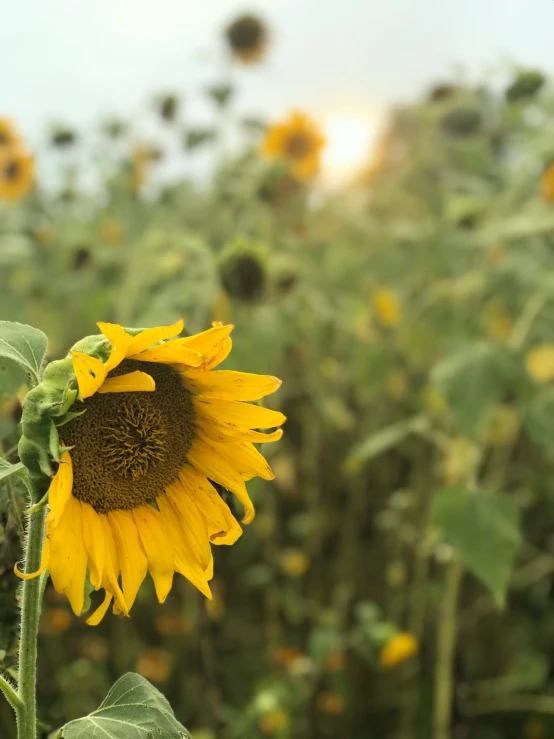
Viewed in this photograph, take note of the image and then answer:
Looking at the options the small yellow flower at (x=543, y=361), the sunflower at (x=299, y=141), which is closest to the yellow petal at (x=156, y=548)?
the small yellow flower at (x=543, y=361)

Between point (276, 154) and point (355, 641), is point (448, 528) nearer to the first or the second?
point (355, 641)

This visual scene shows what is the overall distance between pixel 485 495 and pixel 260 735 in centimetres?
50

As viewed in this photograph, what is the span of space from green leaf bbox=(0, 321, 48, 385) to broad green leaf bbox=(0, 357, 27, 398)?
0.09 m

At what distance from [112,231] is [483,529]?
4.79 ft

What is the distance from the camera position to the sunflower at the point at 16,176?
75.4 inches

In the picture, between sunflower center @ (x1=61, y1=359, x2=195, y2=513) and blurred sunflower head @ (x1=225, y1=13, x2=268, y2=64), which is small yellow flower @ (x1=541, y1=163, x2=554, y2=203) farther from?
sunflower center @ (x1=61, y1=359, x2=195, y2=513)

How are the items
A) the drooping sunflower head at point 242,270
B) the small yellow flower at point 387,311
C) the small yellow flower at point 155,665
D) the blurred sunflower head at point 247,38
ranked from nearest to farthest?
the drooping sunflower head at point 242,270 < the small yellow flower at point 155,665 < the small yellow flower at point 387,311 < the blurred sunflower head at point 247,38

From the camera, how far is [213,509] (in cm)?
45

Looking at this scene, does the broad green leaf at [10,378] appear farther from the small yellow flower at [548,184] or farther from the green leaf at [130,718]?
the small yellow flower at [548,184]

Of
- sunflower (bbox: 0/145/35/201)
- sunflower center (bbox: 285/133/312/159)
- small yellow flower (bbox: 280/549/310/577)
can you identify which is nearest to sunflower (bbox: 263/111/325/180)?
sunflower center (bbox: 285/133/312/159)

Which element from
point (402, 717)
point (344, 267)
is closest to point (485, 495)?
point (402, 717)

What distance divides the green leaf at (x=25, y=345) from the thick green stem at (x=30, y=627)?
2.9 inches

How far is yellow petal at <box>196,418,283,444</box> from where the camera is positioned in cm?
44

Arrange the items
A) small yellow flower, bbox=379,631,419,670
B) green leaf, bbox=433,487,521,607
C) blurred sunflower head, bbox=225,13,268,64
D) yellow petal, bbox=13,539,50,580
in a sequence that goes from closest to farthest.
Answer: yellow petal, bbox=13,539,50,580
green leaf, bbox=433,487,521,607
small yellow flower, bbox=379,631,419,670
blurred sunflower head, bbox=225,13,268,64
